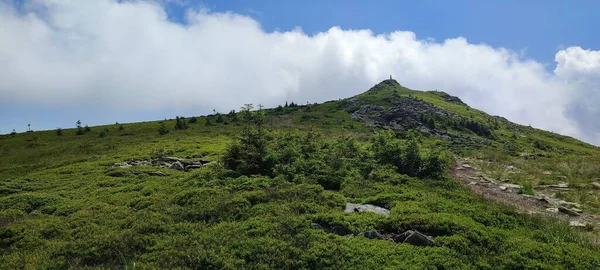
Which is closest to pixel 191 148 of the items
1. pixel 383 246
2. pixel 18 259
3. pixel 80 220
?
pixel 80 220

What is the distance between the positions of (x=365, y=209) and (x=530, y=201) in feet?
36.0

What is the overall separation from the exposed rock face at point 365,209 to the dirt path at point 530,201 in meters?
6.69

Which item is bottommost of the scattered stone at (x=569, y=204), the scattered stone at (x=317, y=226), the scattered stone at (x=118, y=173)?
the scattered stone at (x=569, y=204)

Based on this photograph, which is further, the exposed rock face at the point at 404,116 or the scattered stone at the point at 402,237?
the exposed rock face at the point at 404,116

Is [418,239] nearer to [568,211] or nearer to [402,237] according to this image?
[402,237]

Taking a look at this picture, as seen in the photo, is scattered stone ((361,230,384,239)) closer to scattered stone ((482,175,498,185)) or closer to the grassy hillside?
the grassy hillside

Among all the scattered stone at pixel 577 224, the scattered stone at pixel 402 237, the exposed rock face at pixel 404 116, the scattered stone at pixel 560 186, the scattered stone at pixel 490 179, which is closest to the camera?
the scattered stone at pixel 402 237

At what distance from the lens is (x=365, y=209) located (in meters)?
17.0

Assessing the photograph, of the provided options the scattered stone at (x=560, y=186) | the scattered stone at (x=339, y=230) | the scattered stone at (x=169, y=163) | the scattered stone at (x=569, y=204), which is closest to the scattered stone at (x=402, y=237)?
the scattered stone at (x=339, y=230)

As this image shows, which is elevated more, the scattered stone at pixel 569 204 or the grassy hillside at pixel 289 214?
the grassy hillside at pixel 289 214

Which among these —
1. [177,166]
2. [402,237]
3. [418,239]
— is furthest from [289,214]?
[177,166]

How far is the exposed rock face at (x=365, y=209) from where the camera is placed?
55.0ft

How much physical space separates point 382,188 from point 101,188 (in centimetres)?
1892

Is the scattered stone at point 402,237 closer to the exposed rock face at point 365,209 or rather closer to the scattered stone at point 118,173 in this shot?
the exposed rock face at point 365,209
